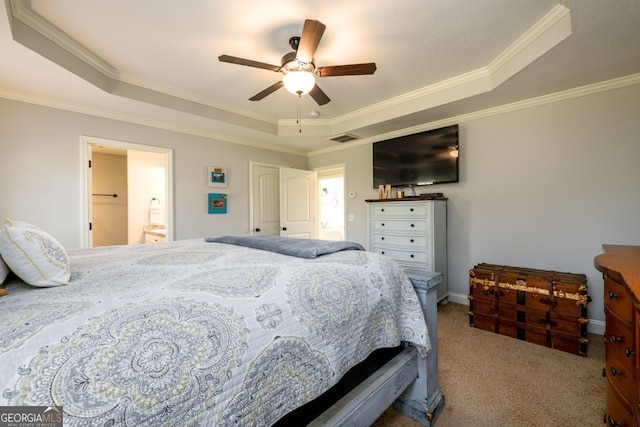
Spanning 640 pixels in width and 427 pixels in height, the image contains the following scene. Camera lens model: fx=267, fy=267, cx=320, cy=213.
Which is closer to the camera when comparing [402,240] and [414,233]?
[414,233]

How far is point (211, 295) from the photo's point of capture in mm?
860

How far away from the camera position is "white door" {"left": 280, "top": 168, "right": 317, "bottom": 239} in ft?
15.6

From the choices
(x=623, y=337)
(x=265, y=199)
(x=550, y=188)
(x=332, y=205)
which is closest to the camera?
(x=623, y=337)

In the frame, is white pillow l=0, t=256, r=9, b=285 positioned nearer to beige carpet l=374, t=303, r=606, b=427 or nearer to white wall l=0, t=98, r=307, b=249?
beige carpet l=374, t=303, r=606, b=427

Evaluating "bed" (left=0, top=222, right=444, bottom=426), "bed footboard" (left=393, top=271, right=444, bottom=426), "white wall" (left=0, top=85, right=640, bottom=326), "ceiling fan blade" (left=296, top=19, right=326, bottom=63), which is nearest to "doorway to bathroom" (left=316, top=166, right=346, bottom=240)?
"white wall" (left=0, top=85, right=640, bottom=326)

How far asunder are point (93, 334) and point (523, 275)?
3.07m

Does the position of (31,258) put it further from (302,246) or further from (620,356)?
(620,356)

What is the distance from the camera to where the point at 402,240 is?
3.40 meters

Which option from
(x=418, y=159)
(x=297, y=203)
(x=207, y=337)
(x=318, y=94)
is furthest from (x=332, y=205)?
(x=207, y=337)

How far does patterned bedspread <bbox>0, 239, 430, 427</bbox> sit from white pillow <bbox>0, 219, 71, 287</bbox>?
43mm

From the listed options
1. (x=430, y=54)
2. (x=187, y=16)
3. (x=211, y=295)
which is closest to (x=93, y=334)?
(x=211, y=295)

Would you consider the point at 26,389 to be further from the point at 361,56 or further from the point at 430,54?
the point at 430,54

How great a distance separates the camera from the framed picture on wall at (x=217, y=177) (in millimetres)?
4055

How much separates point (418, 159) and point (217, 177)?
9.76 feet
